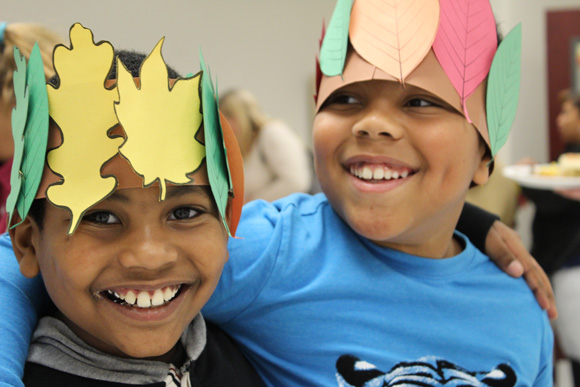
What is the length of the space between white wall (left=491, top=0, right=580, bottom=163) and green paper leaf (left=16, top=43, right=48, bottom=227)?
16.3 feet

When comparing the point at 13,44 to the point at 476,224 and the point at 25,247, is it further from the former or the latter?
the point at 476,224

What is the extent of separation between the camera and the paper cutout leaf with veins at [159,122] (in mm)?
769

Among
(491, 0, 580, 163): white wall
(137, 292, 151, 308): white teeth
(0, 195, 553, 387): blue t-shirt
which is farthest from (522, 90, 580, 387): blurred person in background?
(491, 0, 580, 163): white wall


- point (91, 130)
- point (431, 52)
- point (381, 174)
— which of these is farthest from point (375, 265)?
point (91, 130)

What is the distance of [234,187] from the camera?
96 cm

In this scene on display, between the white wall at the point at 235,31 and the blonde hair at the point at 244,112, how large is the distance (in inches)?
13.5

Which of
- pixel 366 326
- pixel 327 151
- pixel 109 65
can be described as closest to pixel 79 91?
pixel 109 65

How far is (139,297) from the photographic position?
84 cm

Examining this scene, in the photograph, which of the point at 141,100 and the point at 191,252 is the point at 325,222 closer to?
the point at 191,252

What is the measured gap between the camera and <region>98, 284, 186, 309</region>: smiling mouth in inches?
33.0

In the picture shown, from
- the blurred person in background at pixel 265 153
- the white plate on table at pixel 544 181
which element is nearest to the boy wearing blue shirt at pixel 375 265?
the white plate on table at pixel 544 181

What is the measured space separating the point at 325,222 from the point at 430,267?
224mm

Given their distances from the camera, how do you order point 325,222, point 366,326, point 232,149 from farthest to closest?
point 325,222
point 366,326
point 232,149

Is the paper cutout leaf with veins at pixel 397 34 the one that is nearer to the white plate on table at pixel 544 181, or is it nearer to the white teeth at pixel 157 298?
the white teeth at pixel 157 298
